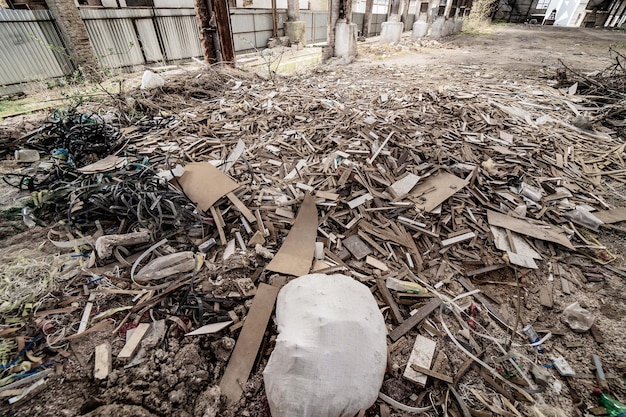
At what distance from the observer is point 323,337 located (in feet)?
6.07

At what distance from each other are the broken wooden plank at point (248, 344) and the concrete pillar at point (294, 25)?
1801 cm

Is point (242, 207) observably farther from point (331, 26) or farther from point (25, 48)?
point (331, 26)

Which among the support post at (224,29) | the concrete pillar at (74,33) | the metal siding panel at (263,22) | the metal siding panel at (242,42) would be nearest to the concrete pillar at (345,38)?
the metal siding panel at (242,42)

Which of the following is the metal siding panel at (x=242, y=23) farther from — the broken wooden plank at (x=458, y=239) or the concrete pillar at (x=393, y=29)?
the broken wooden plank at (x=458, y=239)

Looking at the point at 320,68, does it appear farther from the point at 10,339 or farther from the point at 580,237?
the point at 10,339

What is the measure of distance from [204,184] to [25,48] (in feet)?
34.3

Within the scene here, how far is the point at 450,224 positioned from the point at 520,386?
1.85 metres

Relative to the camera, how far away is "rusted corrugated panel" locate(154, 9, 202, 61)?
37.4 ft

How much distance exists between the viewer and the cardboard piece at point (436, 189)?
11.7 feet

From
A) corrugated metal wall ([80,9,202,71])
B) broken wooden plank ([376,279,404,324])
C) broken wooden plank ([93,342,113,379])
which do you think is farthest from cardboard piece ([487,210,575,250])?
corrugated metal wall ([80,9,202,71])

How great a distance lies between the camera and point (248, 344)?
2.17 meters

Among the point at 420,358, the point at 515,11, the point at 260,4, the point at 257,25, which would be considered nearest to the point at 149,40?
the point at 257,25

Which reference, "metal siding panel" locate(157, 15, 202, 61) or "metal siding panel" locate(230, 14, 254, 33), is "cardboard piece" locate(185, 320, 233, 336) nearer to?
"metal siding panel" locate(157, 15, 202, 61)

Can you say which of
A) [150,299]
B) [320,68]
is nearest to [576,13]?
[320,68]
